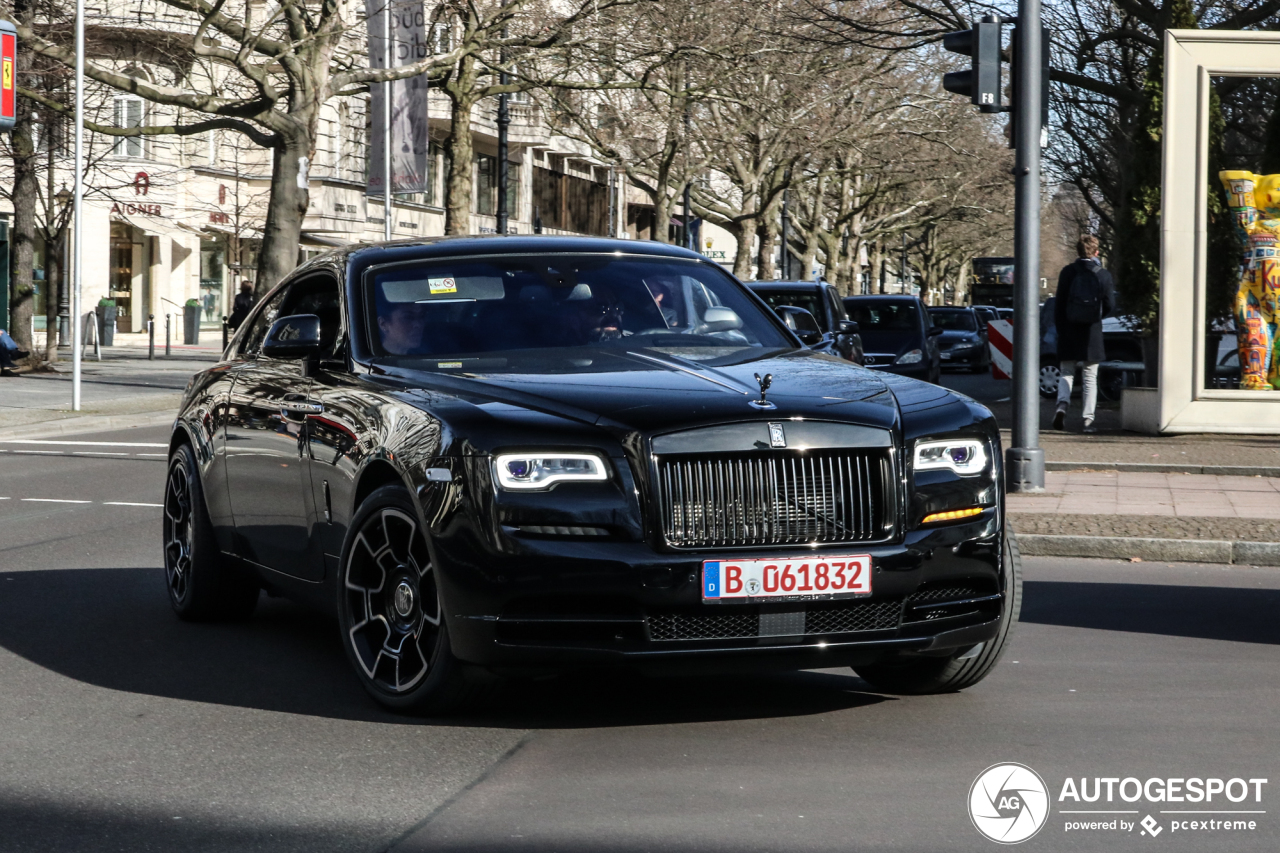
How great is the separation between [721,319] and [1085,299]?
42.0 feet

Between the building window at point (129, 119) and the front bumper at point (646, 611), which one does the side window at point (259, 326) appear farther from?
the building window at point (129, 119)

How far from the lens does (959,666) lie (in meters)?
6.21

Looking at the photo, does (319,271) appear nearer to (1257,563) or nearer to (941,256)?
(1257,563)

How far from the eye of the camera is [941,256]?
107375 mm

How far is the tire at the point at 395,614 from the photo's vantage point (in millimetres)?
5648

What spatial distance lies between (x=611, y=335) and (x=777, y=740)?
1710mm

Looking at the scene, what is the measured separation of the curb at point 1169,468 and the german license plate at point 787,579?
383 inches

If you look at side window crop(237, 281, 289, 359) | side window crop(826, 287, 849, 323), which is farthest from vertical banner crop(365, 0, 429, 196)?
side window crop(237, 281, 289, 359)

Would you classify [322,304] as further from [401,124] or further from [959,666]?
[401,124]

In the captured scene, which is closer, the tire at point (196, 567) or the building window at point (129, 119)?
the tire at point (196, 567)

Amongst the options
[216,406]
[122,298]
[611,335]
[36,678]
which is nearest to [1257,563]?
[611,335]

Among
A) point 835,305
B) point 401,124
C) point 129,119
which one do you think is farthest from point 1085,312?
point 129,119

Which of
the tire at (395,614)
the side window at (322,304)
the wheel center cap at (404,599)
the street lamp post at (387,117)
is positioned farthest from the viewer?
the street lamp post at (387,117)

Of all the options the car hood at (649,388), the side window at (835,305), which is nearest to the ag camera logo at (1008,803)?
the car hood at (649,388)
